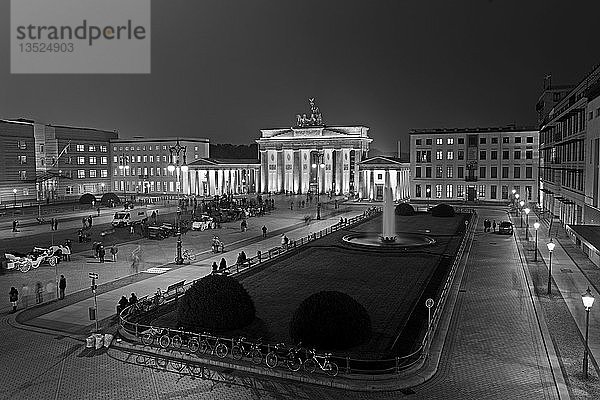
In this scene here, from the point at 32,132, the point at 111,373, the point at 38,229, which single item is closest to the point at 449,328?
the point at 111,373

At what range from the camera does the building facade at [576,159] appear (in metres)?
42.3

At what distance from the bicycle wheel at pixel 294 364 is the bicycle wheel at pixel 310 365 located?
19cm

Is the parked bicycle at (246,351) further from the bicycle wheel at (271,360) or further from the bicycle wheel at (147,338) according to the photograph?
the bicycle wheel at (147,338)

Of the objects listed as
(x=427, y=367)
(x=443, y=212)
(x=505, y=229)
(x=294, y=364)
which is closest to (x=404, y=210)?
(x=443, y=212)

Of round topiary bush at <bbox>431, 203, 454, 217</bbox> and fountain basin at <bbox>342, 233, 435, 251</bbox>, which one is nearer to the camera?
fountain basin at <bbox>342, 233, 435, 251</bbox>

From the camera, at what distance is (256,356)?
18.0 m

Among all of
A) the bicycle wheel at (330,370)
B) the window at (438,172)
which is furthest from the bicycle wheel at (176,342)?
the window at (438,172)

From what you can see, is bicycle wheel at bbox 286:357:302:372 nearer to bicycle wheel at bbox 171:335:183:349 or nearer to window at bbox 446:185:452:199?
bicycle wheel at bbox 171:335:183:349

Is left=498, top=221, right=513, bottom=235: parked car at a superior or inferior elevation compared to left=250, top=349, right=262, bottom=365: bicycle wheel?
superior

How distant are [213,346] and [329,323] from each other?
3951 mm

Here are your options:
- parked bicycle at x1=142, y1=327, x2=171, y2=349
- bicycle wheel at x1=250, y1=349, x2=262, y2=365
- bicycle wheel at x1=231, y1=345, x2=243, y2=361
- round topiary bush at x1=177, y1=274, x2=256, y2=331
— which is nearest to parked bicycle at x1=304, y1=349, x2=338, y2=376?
bicycle wheel at x1=250, y1=349, x2=262, y2=365

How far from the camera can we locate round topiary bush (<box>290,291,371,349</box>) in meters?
18.2

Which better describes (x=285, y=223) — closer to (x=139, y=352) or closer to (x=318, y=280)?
(x=318, y=280)

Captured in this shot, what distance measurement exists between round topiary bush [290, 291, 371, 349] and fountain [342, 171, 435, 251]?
70.6ft
